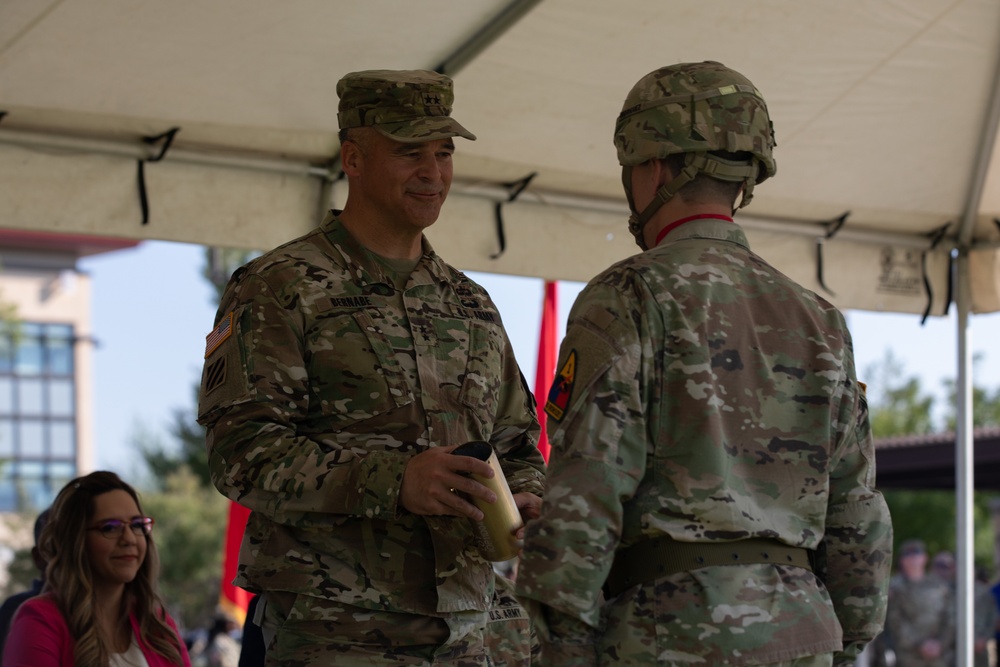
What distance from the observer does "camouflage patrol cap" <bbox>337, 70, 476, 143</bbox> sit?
2.72m

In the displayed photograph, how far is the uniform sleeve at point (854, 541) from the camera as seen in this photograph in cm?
221

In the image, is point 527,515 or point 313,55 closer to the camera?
point 527,515

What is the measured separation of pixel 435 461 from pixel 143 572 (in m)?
1.75

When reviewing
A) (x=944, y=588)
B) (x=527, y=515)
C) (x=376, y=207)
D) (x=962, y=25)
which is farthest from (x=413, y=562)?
(x=944, y=588)

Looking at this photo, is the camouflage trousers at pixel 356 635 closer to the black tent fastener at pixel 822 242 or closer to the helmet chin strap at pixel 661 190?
the helmet chin strap at pixel 661 190

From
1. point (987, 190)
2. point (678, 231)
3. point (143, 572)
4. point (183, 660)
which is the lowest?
point (183, 660)

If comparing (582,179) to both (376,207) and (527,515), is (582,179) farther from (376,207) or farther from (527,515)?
(527,515)

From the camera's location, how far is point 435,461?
234cm

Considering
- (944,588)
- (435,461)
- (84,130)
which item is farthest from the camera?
(944,588)

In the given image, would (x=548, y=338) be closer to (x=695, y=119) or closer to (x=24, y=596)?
(x=24, y=596)

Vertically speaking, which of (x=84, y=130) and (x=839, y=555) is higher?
(x=84, y=130)

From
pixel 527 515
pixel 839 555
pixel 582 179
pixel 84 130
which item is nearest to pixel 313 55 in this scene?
pixel 84 130

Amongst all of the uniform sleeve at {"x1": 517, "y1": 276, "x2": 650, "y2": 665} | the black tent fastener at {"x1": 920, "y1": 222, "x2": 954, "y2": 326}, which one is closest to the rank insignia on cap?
the uniform sleeve at {"x1": 517, "y1": 276, "x2": 650, "y2": 665}

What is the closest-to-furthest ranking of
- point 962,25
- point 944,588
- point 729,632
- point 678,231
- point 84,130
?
1. point 729,632
2. point 678,231
3. point 84,130
4. point 962,25
5. point 944,588
